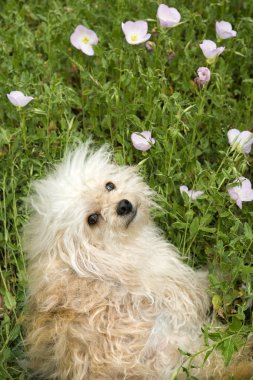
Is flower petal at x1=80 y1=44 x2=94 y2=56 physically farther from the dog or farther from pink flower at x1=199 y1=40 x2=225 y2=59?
pink flower at x1=199 y1=40 x2=225 y2=59

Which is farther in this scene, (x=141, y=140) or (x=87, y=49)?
(x=87, y=49)

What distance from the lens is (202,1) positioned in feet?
15.4

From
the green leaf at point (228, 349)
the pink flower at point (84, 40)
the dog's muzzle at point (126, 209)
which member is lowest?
the green leaf at point (228, 349)

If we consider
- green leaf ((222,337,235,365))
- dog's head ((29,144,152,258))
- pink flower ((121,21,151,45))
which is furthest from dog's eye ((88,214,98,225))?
pink flower ((121,21,151,45))

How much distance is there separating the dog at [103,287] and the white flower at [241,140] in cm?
55

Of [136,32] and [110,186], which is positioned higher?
[136,32]

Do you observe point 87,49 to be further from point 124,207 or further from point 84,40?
point 124,207

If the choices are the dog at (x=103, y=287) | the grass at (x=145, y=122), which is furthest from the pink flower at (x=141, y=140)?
the dog at (x=103, y=287)

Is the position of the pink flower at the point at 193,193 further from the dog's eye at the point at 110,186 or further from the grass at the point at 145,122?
the dog's eye at the point at 110,186

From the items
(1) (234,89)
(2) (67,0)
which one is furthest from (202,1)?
(2) (67,0)

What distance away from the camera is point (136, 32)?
3.95m

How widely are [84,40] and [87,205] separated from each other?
1265mm

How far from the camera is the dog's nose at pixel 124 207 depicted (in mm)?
3342

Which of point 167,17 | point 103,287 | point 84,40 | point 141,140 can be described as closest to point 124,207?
point 103,287
